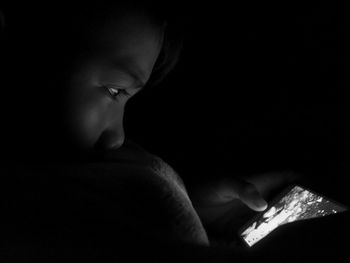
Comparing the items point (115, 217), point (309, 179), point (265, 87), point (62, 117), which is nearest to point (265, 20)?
point (265, 87)

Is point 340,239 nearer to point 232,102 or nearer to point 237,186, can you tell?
point 237,186

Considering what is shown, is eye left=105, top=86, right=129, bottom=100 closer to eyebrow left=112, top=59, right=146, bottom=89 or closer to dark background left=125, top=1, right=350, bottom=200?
eyebrow left=112, top=59, right=146, bottom=89

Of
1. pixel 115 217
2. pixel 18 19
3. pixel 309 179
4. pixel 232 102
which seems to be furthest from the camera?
pixel 232 102

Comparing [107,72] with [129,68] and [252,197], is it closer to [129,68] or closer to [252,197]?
[129,68]

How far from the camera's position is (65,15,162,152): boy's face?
75cm

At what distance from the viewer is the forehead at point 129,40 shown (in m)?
0.75

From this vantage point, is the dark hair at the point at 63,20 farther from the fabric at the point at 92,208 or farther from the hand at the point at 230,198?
the hand at the point at 230,198

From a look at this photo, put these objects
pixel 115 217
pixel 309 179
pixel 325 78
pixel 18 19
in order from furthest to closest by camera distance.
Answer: pixel 325 78, pixel 309 179, pixel 18 19, pixel 115 217

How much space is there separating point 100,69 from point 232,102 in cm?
55

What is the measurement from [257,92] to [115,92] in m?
0.52

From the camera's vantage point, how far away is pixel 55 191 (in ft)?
2.08

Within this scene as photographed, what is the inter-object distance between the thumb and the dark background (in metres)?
0.17

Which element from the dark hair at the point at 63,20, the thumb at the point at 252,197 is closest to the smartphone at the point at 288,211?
the thumb at the point at 252,197

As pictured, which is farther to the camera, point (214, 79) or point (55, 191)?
point (214, 79)
